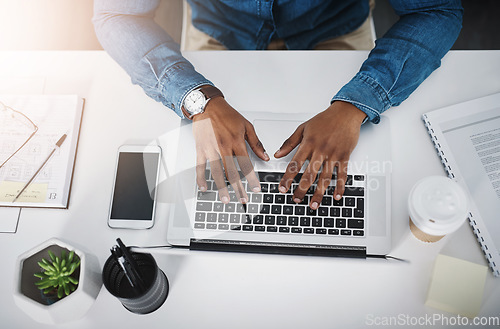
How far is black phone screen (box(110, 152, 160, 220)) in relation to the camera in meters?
0.79

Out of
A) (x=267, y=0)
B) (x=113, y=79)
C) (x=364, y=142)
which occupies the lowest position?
(x=364, y=142)

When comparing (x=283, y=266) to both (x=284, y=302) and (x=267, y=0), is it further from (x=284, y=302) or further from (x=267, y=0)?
(x=267, y=0)

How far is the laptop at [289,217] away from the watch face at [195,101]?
0.51 ft

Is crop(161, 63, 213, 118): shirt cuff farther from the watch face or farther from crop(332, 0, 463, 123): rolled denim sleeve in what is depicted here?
crop(332, 0, 463, 123): rolled denim sleeve

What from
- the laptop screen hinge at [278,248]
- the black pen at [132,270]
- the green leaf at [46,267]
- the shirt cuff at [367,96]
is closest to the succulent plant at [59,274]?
the green leaf at [46,267]

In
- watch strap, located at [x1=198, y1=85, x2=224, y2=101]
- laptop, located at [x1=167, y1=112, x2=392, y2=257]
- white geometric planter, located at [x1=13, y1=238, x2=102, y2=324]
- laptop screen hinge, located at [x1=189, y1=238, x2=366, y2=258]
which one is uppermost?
watch strap, located at [x1=198, y1=85, x2=224, y2=101]

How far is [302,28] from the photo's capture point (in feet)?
3.36

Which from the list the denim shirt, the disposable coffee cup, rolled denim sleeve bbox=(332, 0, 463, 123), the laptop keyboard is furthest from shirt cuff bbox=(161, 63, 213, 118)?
the disposable coffee cup

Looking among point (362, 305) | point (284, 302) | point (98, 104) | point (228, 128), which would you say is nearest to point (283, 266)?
point (284, 302)

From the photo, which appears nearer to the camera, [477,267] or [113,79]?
[477,267]

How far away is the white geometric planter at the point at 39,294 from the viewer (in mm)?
631

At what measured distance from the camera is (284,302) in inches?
29.1

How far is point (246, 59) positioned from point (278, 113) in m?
0.17

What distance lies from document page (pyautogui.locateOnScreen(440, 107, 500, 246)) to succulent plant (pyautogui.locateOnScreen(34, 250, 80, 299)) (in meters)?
0.82
